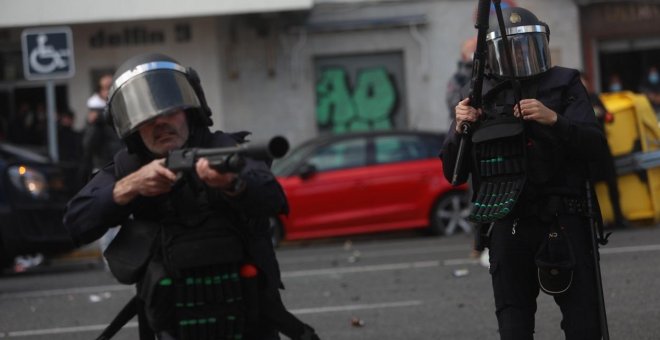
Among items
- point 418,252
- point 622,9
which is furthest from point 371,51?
point 418,252

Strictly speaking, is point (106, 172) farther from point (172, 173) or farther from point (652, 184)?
point (652, 184)

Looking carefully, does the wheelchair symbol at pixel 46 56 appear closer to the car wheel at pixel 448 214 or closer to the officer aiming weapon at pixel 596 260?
the car wheel at pixel 448 214

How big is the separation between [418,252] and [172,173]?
32.4ft

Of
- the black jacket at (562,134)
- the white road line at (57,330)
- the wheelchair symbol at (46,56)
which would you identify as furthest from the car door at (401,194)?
the black jacket at (562,134)

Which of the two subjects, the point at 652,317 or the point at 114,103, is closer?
the point at 114,103

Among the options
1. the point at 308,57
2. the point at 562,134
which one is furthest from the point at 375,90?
the point at 562,134

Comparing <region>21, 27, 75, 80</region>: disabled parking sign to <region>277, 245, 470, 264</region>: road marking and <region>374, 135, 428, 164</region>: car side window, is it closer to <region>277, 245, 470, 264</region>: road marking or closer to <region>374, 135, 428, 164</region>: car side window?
<region>374, 135, 428, 164</region>: car side window

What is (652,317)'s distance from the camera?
27.5 feet

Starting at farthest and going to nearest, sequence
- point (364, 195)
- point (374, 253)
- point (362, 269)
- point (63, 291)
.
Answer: point (364, 195), point (374, 253), point (362, 269), point (63, 291)

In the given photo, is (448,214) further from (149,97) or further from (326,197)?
(149,97)

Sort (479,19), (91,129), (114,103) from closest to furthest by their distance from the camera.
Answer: (114,103) < (479,19) < (91,129)

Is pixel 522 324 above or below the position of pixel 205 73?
below

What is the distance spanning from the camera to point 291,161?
1644 cm

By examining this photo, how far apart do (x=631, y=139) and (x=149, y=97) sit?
8524mm
